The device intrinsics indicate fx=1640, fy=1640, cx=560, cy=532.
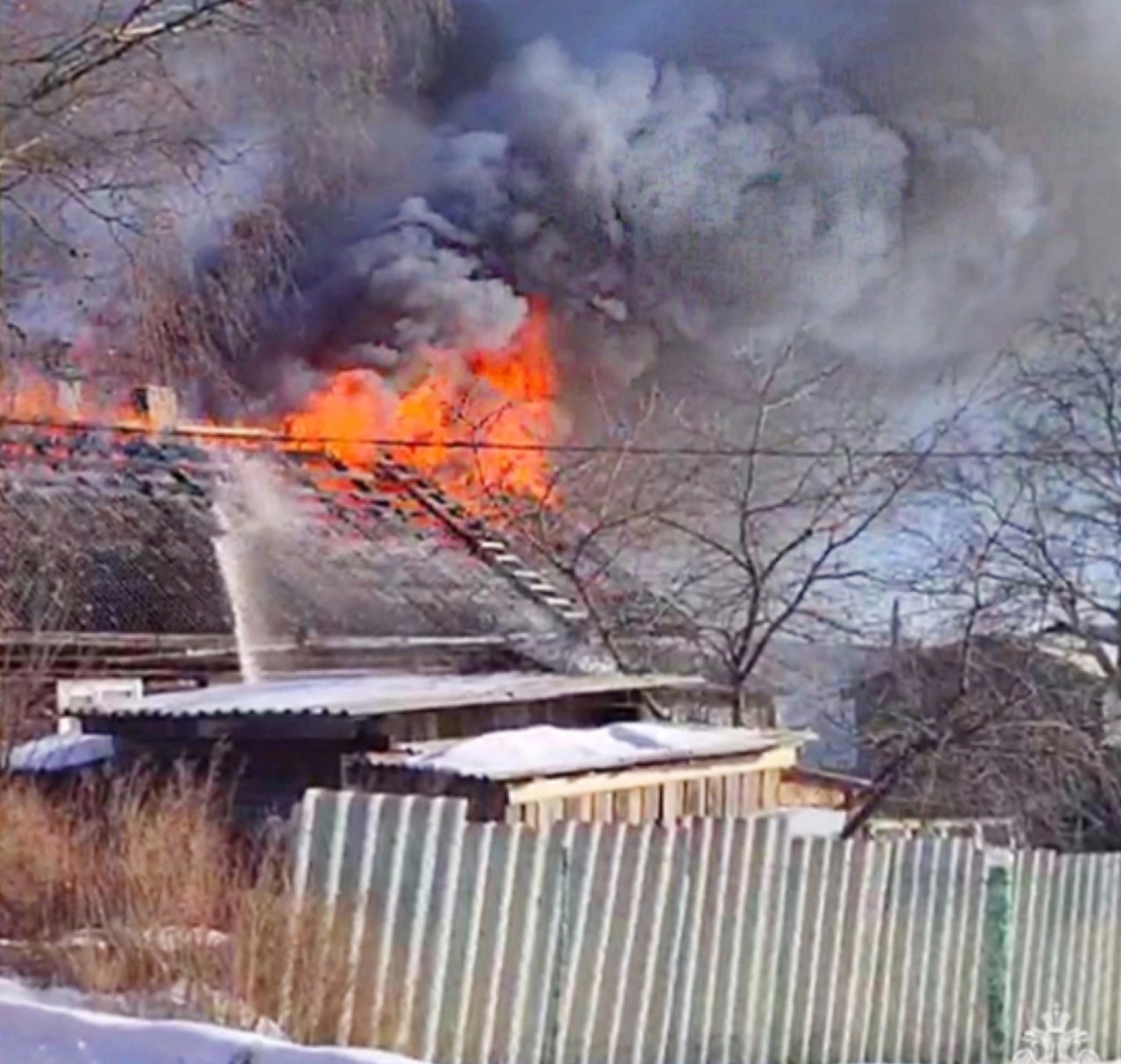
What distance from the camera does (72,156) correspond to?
251 inches

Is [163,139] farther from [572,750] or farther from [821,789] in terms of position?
[821,789]

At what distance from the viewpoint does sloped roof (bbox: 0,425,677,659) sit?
11547mm

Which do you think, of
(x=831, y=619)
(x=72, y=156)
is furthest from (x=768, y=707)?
(x=72, y=156)

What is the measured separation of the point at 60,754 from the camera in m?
8.27

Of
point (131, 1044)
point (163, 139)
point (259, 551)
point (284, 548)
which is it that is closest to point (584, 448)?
point (284, 548)

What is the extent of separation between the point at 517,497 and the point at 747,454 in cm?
229

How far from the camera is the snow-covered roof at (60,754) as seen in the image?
314 inches

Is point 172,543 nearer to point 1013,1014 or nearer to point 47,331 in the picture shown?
point 47,331

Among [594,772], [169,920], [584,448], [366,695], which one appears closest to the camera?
[169,920]

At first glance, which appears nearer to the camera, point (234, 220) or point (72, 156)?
point (72, 156)

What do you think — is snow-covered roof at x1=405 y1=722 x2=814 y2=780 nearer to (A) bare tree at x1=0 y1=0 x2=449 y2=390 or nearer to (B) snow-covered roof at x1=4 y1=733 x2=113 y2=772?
(B) snow-covered roof at x1=4 y1=733 x2=113 y2=772

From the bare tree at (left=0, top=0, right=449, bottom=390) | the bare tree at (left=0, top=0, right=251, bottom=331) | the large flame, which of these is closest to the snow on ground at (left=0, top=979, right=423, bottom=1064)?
the bare tree at (left=0, top=0, right=449, bottom=390)

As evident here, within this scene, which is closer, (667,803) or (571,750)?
(571,750)

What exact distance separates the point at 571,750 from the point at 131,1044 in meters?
3.46
